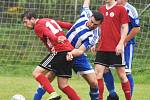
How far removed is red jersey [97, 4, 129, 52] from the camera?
29.5 feet

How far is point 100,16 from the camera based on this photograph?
850 cm

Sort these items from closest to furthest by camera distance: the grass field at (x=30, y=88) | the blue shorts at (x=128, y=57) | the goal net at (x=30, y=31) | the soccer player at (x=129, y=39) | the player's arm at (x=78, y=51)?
the player's arm at (x=78, y=51)
the soccer player at (x=129, y=39)
the blue shorts at (x=128, y=57)
the grass field at (x=30, y=88)
the goal net at (x=30, y=31)

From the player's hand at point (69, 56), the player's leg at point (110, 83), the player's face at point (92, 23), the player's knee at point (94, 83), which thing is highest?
the player's face at point (92, 23)

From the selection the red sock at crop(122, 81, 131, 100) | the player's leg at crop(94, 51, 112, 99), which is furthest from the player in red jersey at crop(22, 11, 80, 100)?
the red sock at crop(122, 81, 131, 100)

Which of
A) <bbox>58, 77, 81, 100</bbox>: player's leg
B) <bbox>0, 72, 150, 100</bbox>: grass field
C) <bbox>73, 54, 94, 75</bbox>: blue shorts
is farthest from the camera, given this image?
<bbox>0, 72, 150, 100</bbox>: grass field

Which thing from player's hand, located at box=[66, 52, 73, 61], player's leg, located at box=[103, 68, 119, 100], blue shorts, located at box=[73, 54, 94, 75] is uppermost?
player's hand, located at box=[66, 52, 73, 61]

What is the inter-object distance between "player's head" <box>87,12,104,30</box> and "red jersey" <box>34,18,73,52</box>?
0.45m

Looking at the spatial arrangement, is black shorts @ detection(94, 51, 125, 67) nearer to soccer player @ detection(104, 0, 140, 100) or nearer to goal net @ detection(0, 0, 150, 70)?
soccer player @ detection(104, 0, 140, 100)

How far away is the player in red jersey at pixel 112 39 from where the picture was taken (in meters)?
8.99

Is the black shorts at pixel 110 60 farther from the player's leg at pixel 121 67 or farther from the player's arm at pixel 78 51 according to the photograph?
the player's arm at pixel 78 51

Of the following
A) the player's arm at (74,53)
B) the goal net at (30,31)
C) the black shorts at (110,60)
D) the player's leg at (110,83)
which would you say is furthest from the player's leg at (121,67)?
the goal net at (30,31)

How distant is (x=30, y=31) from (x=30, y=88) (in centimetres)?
411

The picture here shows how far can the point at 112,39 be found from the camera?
905cm

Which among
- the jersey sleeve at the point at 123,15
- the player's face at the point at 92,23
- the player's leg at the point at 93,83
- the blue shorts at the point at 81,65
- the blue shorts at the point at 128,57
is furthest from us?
the blue shorts at the point at 128,57
